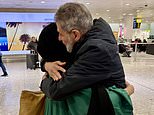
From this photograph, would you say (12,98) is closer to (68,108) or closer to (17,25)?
(68,108)

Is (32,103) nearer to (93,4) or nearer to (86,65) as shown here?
(86,65)

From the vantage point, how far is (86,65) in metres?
0.85

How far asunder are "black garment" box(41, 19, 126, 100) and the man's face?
3 centimetres

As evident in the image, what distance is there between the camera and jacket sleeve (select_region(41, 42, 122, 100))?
0.85 m

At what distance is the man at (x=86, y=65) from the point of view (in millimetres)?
850

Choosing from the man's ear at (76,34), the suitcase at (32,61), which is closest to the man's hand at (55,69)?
the man's ear at (76,34)

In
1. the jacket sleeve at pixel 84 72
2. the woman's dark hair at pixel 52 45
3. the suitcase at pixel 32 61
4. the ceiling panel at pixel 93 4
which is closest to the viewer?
the jacket sleeve at pixel 84 72

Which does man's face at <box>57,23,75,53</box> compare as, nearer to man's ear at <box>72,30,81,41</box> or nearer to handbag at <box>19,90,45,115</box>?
man's ear at <box>72,30,81,41</box>

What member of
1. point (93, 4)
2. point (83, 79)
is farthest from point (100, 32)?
point (93, 4)

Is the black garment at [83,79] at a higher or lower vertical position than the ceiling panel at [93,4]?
lower

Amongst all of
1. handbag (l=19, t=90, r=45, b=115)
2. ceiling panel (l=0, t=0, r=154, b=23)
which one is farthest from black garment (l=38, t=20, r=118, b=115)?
ceiling panel (l=0, t=0, r=154, b=23)

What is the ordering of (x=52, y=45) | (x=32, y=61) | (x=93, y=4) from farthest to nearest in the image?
(x=93, y=4)
(x=32, y=61)
(x=52, y=45)

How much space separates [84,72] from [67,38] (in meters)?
0.16

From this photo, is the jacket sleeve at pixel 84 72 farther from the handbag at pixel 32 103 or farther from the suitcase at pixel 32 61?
the suitcase at pixel 32 61
